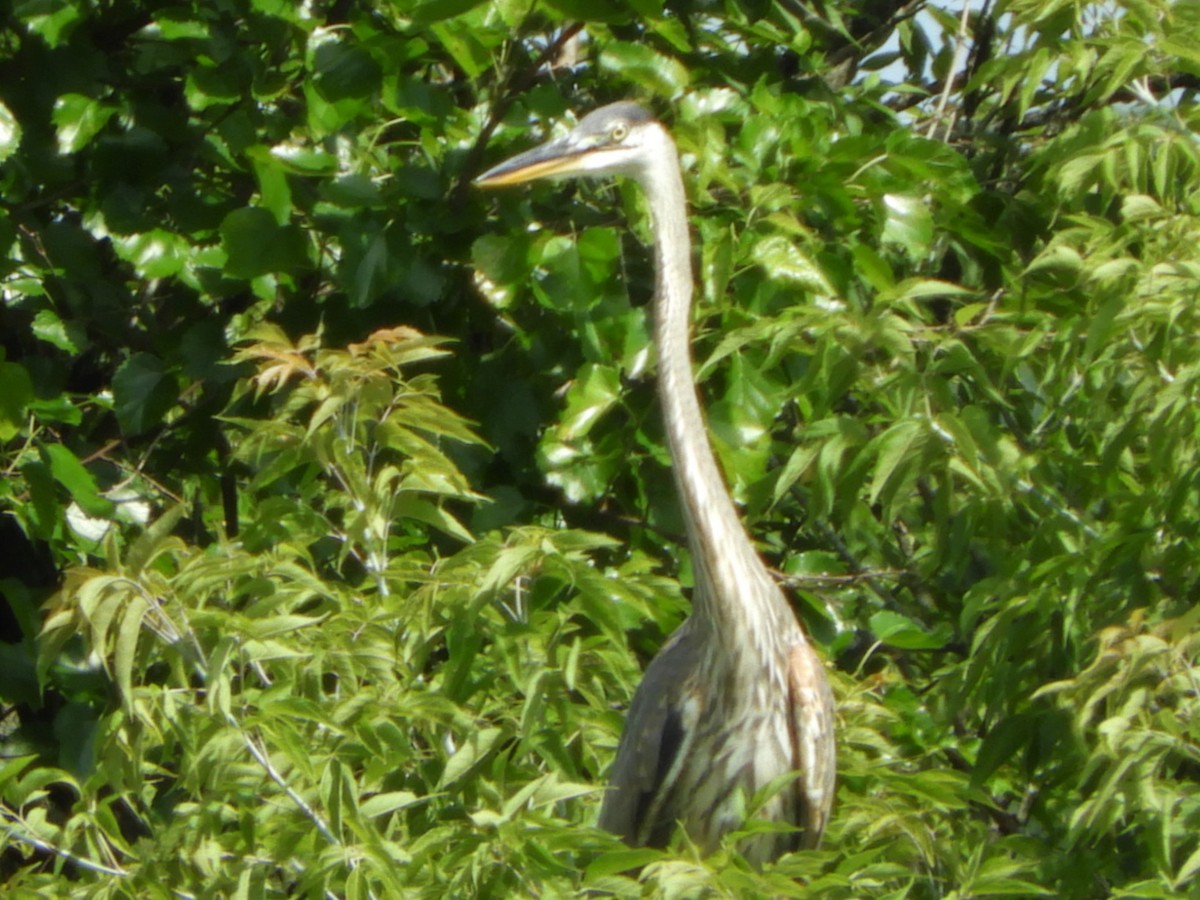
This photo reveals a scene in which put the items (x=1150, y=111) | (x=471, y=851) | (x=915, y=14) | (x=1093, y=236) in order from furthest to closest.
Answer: (x=915, y=14) < (x=1150, y=111) < (x=1093, y=236) < (x=471, y=851)

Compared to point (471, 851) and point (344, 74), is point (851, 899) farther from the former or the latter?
point (344, 74)

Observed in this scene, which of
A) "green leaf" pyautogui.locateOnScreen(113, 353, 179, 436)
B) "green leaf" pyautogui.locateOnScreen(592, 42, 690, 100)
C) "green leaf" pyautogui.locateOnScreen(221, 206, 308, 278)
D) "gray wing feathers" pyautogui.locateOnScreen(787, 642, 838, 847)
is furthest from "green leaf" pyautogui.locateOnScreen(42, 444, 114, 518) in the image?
"gray wing feathers" pyautogui.locateOnScreen(787, 642, 838, 847)

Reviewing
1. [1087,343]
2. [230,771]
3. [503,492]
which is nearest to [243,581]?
[230,771]

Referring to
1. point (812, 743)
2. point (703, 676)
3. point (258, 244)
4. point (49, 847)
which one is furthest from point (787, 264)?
point (49, 847)

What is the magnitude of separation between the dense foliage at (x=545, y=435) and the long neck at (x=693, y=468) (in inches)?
3.5

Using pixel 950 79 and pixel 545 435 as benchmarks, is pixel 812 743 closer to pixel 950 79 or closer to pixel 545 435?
pixel 545 435

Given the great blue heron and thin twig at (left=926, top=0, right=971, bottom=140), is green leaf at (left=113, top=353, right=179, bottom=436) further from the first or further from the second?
thin twig at (left=926, top=0, right=971, bottom=140)

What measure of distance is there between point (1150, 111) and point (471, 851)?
2.17m

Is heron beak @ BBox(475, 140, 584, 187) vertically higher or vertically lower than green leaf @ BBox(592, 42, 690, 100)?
lower

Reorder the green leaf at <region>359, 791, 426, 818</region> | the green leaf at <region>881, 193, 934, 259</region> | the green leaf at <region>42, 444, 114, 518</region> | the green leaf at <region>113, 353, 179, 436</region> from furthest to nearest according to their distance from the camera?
the green leaf at <region>113, 353, 179, 436</region>
the green leaf at <region>881, 193, 934, 259</region>
the green leaf at <region>42, 444, 114, 518</region>
the green leaf at <region>359, 791, 426, 818</region>

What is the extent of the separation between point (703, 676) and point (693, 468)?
1.61 ft

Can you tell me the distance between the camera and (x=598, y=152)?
3.54 m

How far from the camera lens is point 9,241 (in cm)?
361

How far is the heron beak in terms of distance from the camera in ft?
11.6
